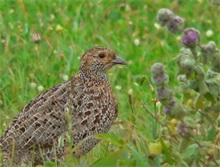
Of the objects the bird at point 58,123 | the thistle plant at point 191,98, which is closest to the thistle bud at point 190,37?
the thistle plant at point 191,98

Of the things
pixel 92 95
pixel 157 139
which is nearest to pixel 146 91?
pixel 92 95

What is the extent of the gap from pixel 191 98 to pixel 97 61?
182 centimetres

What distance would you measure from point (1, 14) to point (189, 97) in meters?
4.75

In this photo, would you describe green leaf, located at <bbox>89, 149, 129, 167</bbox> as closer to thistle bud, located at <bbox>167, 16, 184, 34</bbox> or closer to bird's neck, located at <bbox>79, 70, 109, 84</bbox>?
thistle bud, located at <bbox>167, 16, 184, 34</bbox>

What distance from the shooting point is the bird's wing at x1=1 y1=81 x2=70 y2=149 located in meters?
6.79

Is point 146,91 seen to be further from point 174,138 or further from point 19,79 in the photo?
point 174,138

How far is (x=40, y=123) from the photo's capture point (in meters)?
6.87

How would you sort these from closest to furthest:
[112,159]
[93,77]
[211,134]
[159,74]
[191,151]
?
[159,74] < [191,151] < [211,134] < [112,159] < [93,77]

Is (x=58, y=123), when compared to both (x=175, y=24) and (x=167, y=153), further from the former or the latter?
(x=175, y=24)

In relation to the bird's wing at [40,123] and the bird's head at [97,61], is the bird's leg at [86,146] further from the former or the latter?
the bird's head at [97,61]

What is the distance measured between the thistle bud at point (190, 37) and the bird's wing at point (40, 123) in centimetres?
161

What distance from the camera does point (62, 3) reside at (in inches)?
430

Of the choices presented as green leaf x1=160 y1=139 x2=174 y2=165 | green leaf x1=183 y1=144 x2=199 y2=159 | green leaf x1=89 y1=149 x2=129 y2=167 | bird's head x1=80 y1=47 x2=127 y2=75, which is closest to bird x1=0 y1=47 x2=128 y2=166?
bird's head x1=80 y1=47 x2=127 y2=75

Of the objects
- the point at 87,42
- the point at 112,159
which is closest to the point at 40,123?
the point at 112,159
